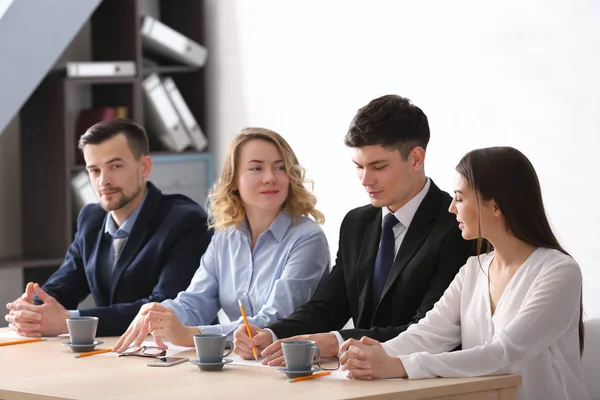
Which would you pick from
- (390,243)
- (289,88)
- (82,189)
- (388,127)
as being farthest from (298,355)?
(289,88)

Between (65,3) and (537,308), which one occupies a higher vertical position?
(65,3)

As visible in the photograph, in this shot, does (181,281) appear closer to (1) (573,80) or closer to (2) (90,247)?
(2) (90,247)

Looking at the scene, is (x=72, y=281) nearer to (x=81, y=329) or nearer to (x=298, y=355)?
(x=81, y=329)

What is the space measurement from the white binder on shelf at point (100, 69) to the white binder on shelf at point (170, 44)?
0.66 feet

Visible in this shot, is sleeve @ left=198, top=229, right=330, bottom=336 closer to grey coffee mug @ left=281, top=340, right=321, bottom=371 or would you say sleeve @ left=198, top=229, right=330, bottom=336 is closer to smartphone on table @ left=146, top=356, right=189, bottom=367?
smartphone on table @ left=146, top=356, right=189, bottom=367

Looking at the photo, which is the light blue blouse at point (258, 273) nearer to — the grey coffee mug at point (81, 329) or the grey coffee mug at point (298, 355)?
the grey coffee mug at point (81, 329)

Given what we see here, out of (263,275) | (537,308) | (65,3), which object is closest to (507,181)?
(537,308)

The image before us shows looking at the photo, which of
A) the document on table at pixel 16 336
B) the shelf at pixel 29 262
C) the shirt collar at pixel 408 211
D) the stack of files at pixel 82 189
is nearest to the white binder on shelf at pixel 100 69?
the stack of files at pixel 82 189

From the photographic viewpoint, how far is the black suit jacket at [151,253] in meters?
3.28

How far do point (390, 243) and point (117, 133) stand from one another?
1154mm

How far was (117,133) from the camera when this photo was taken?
3.42 meters

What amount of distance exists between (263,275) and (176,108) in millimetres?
2352

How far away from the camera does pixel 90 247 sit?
11.3ft

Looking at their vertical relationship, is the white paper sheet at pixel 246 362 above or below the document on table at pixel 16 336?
below
